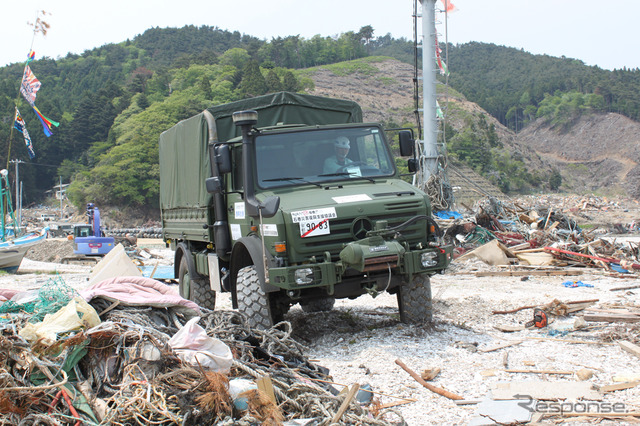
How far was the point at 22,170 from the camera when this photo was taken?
345ft

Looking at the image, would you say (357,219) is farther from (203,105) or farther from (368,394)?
(203,105)

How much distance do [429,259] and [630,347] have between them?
226cm

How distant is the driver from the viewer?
8242 millimetres

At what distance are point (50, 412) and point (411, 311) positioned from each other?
486 cm

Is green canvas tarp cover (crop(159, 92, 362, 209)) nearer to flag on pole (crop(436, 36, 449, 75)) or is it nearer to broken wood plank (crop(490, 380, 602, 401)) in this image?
broken wood plank (crop(490, 380, 602, 401))

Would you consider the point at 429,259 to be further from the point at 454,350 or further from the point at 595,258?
the point at 595,258

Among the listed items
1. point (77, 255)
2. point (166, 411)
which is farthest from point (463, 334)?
point (77, 255)

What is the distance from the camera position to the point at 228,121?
31.1 ft

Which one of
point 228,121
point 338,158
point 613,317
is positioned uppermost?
point 228,121

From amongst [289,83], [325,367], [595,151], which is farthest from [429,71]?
[595,151]

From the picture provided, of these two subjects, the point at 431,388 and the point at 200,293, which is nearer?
the point at 431,388

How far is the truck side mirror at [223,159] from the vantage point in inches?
313

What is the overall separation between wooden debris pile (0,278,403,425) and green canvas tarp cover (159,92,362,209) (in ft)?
14.0

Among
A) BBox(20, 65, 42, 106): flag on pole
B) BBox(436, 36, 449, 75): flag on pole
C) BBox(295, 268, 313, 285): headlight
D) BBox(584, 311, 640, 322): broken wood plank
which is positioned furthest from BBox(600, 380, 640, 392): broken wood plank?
BBox(20, 65, 42, 106): flag on pole
